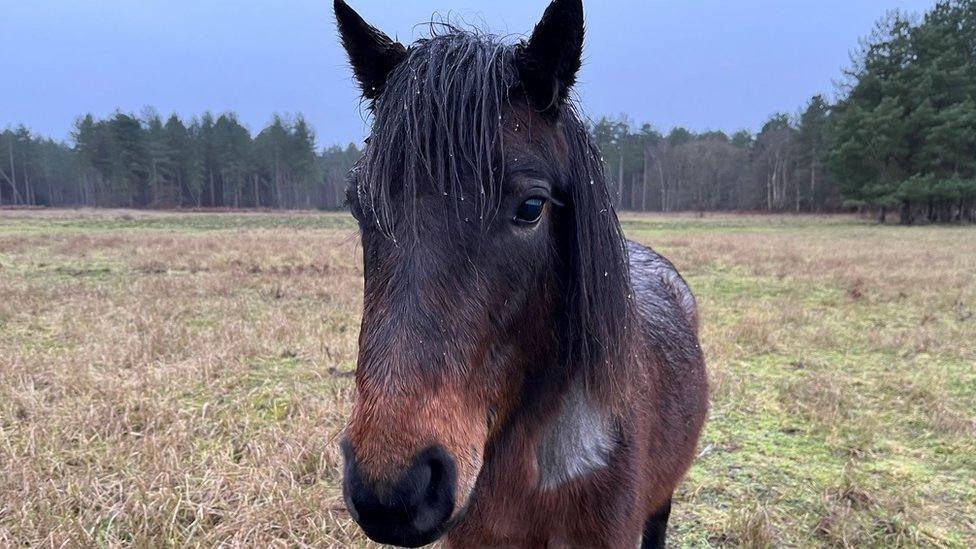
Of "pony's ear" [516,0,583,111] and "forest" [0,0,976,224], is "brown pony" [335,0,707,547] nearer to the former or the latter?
"pony's ear" [516,0,583,111]

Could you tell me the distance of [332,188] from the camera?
240 feet

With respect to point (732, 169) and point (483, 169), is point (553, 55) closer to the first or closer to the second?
point (483, 169)

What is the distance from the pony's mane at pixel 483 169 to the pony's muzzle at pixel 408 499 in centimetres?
64

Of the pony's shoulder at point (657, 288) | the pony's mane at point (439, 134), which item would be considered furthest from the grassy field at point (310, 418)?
the pony's shoulder at point (657, 288)

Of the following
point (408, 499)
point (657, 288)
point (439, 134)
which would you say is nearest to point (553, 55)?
point (439, 134)

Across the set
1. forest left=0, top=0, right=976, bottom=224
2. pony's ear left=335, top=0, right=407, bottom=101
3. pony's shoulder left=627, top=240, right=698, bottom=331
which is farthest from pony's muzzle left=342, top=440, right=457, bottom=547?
forest left=0, top=0, right=976, bottom=224

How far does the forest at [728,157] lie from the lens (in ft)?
120

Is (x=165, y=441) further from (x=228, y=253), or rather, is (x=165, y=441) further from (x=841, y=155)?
(x=841, y=155)

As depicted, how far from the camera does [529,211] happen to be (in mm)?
1624

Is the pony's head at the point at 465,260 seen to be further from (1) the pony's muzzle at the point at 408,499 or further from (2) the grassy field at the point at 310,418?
(2) the grassy field at the point at 310,418

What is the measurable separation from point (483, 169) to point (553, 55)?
1.56ft

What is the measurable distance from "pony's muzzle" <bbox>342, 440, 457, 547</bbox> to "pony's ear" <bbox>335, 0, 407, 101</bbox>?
4.59 feet

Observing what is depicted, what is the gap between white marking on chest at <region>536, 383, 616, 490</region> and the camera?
6.54 feet

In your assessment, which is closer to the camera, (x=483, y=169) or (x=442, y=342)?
(x=442, y=342)
